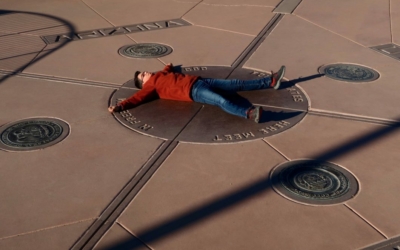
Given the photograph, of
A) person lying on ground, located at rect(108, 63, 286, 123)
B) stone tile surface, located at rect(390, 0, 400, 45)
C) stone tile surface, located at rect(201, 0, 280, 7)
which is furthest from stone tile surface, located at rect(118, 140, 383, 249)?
stone tile surface, located at rect(201, 0, 280, 7)

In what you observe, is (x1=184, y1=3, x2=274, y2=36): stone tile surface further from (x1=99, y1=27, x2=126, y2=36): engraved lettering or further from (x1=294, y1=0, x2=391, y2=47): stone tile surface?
(x1=99, y1=27, x2=126, y2=36): engraved lettering

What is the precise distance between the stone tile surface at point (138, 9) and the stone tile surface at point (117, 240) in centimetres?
584

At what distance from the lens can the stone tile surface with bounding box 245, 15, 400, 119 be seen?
6344 millimetres

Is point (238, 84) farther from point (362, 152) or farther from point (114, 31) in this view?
point (114, 31)

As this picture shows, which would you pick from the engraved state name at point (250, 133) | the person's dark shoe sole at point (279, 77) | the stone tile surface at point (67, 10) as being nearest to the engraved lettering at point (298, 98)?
the person's dark shoe sole at point (279, 77)

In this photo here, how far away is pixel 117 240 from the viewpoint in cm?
419

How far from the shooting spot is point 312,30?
29.5ft

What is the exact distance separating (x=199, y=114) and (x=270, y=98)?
92 centimetres

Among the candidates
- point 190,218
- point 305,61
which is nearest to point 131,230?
point 190,218

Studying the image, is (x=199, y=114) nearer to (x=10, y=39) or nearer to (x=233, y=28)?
(x=233, y=28)

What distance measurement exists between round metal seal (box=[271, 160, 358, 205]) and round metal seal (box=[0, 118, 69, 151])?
2300mm

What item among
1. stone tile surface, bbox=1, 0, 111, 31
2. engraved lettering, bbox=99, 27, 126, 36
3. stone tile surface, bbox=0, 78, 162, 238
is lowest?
stone tile surface, bbox=1, 0, 111, 31

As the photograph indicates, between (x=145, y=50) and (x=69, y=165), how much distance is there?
3285 mm

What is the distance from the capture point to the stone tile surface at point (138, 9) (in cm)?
983
